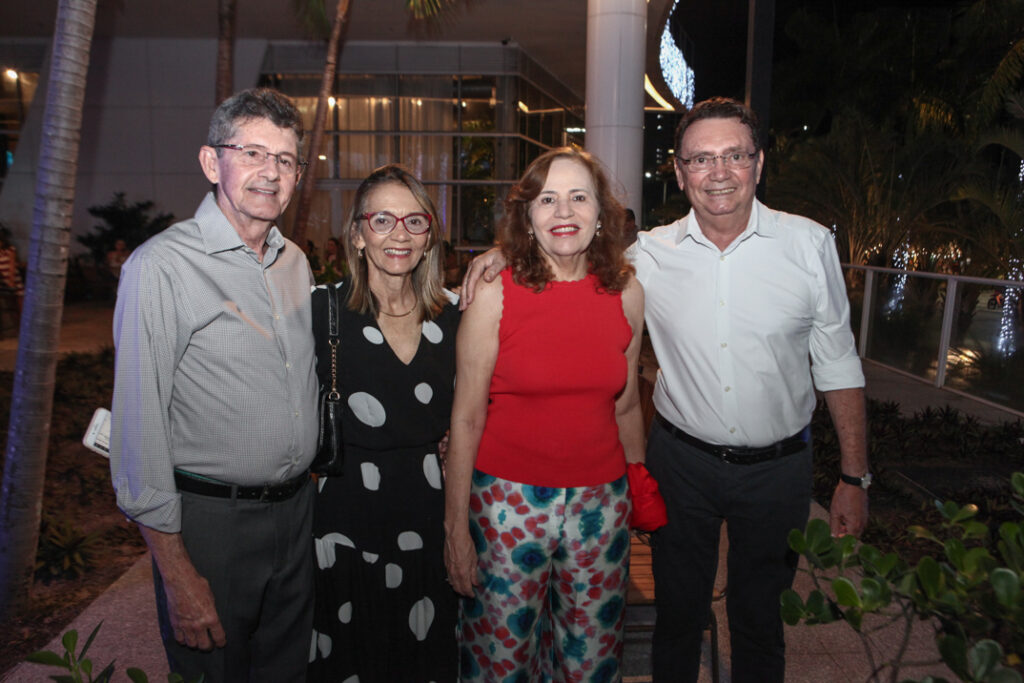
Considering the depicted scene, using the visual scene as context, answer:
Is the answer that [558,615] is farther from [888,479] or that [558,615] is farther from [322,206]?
[322,206]

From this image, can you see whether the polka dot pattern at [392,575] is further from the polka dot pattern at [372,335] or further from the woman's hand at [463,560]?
the polka dot pattern at [372,335]

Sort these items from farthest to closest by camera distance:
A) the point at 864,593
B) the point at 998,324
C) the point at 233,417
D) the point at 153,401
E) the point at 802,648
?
the point at 998,324 → the point at 802,648 → the point at 233,417 → the point at 153,401 → the point at 864,593

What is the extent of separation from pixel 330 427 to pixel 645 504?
3.76 ft

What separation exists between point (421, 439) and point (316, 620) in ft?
2.56

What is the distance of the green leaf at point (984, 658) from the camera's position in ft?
3.05

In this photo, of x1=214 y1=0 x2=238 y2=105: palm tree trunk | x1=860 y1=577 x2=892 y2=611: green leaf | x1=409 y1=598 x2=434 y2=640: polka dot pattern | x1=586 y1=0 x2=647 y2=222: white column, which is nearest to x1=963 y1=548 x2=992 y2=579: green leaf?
x1=860 y1=577 x2=892 y2=611: green leaf

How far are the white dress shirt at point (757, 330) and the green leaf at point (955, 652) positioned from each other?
1.66 metres

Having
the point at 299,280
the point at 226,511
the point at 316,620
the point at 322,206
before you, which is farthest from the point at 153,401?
the point at 322,206

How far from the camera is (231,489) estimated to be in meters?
2.21

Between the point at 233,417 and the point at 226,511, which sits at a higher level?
the point at 233,417

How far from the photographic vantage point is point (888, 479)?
245 inches

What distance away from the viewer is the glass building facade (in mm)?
20250

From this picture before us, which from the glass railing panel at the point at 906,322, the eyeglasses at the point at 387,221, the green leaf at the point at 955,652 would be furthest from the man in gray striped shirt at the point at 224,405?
the glass railing panel at the point at 906,322

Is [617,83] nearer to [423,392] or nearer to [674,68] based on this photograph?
[423,392]
